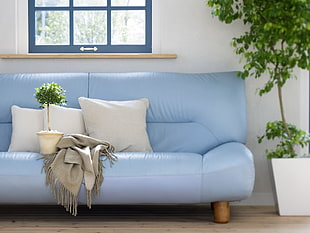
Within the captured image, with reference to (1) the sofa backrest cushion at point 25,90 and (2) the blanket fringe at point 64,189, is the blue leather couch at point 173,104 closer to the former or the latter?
(1) the sofa backrest cushion at point 25,90

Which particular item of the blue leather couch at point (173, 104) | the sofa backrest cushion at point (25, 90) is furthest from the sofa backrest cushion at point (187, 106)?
the sofa backrest cushion at point (25, 90)

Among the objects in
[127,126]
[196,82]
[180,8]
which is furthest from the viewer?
[180,8]

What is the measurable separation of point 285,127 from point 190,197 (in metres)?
0.92

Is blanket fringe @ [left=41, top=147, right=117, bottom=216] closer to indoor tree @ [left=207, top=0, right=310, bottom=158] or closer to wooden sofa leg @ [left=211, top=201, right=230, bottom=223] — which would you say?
wooden sofa leg @ [left=211, top=201, right=230, bottom=223]

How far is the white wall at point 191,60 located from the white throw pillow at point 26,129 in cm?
64

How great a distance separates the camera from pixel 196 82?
13.0 feet

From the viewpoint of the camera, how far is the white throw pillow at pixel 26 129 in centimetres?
366

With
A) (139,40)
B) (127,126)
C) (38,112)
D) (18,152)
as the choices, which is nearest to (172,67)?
(139,40)

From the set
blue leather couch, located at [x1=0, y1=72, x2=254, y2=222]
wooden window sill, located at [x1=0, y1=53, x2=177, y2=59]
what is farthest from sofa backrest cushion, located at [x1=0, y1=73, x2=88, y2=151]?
wooden window sill, located at [x1=0, y1=53, x2=177, y2=59]

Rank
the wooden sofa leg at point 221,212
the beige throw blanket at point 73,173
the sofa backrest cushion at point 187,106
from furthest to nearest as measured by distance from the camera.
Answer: the sofa backrest cushion at point 187,106
the wooden sofa leg at point 221,212
the beige throw blanket at point 73,173

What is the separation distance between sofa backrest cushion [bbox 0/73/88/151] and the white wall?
11.8 inches

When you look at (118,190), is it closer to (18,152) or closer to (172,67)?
(18,152)

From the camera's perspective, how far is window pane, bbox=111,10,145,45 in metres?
4.43

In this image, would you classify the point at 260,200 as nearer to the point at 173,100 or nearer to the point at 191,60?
the point at 173,100
